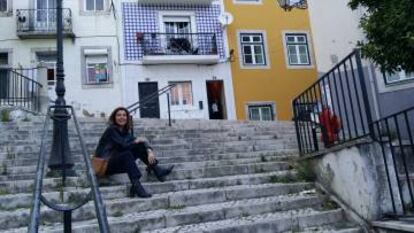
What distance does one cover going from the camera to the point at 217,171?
21.9 feet

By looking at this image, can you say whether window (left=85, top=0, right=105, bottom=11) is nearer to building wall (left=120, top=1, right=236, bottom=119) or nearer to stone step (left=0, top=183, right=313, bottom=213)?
building wall (left=120, top=1, right=236, bottom=119)

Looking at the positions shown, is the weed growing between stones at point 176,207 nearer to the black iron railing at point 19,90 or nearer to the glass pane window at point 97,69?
the black iron railing at point 19,90

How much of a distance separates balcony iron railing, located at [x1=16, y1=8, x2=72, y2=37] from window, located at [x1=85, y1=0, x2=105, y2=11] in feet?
3.41

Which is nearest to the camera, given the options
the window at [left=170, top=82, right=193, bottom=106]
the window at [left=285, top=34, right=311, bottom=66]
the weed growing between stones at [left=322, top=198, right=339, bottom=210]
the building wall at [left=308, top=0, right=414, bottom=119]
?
the weed growing between stones at [left=322, top=198, right=339, bottom=210]

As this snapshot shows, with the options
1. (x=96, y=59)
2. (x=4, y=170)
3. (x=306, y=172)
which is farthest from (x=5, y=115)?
(x=306, y=172)

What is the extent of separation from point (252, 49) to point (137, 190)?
17.2 meters

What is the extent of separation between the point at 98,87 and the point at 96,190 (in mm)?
16829

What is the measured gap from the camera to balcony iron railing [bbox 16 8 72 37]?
1919cm

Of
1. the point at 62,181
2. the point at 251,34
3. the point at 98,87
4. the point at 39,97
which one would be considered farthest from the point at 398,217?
the point at 251,34

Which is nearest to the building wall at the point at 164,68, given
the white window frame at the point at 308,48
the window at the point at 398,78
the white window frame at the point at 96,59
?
the white window frame at the point at 96,59

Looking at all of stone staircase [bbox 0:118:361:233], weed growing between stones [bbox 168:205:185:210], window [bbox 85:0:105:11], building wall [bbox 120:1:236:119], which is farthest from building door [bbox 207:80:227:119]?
weed growing between stones [bbox 168:205:185:210]

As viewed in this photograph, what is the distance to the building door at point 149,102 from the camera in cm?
1956

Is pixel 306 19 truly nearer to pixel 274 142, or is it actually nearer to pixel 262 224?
pixel 274 142

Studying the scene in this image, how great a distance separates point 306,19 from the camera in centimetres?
2319
